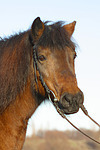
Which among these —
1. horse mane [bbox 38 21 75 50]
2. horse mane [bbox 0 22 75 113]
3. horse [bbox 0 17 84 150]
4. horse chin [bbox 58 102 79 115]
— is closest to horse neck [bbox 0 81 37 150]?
horse [bbox 0 17 84 150]

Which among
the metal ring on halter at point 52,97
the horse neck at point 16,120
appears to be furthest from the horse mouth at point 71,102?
the horse neck at point 16,120

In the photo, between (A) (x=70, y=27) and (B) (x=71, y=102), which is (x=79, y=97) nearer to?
(B) (x=71, y=102)

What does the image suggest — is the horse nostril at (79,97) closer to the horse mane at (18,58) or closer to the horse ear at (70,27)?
the horse mane at (18,58)

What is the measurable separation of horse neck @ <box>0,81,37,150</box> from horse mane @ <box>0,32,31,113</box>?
0.46 ft

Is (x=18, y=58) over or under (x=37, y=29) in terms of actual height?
under

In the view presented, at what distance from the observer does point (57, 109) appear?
16.7 feet

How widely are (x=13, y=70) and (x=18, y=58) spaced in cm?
27

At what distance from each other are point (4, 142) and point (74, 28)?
3.10 meters

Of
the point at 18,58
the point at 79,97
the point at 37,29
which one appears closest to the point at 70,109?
the point at 79,97

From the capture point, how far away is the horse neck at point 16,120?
501 cm

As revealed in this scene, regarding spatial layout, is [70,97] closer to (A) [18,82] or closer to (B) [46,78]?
(B) [46,78]

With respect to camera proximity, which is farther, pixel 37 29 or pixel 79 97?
pixel 37 29

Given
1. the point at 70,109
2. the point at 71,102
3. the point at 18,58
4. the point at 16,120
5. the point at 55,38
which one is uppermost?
the point at 55,38

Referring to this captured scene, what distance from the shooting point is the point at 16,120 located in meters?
5.21
